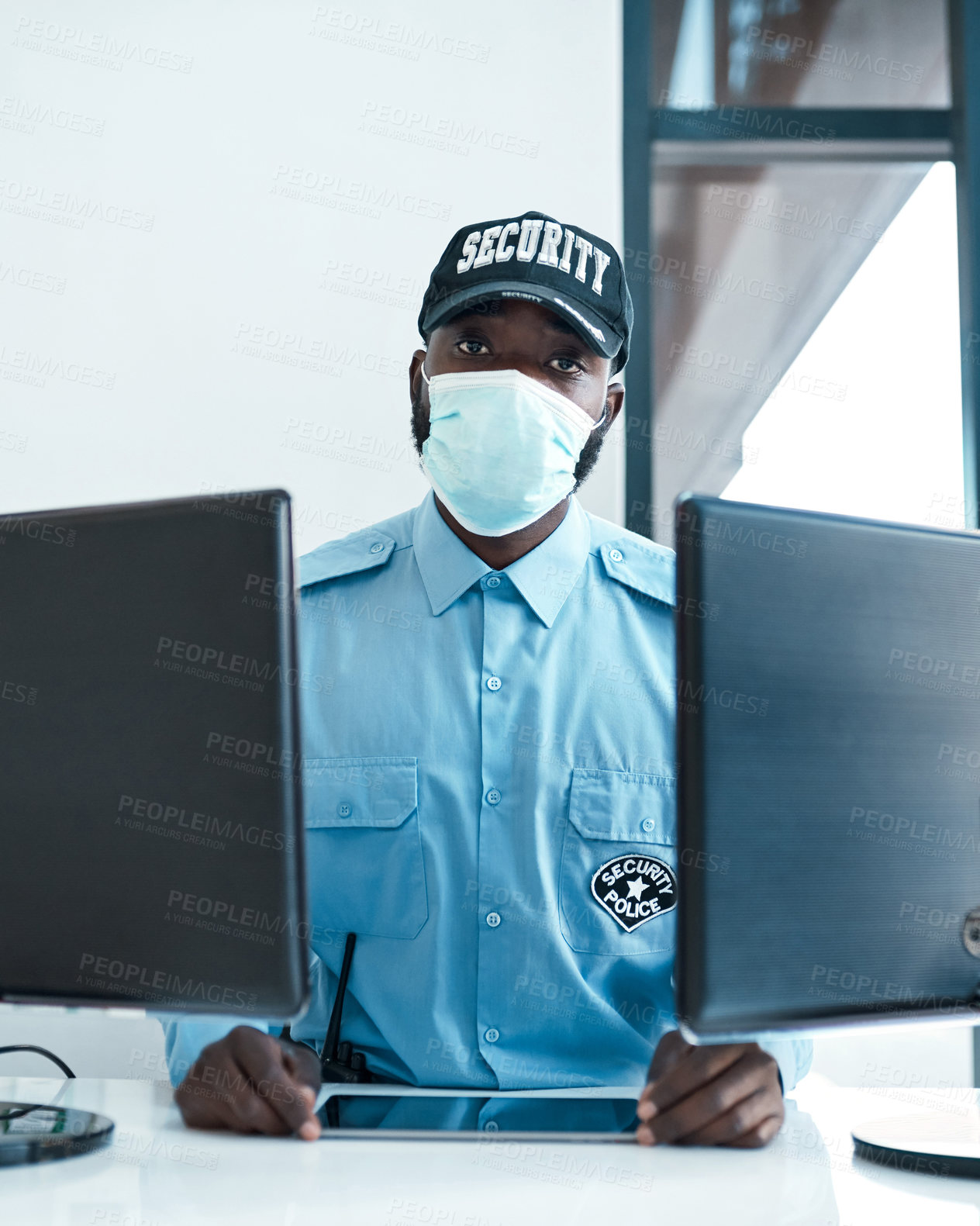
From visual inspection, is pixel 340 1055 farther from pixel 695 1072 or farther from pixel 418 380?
pixel 418 380

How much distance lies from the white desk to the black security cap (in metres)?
0.90

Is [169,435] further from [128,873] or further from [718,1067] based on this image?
[718,1067]

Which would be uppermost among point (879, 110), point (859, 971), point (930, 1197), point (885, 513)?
point (879, 110)

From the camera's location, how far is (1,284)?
6.22 feet

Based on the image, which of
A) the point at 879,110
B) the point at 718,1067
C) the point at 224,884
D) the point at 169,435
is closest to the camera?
the point at 224,884

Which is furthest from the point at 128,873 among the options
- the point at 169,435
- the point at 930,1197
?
the point at 169,435

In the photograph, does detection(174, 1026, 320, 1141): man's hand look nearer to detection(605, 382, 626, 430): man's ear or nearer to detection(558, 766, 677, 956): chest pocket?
detection(558, 766, 677, 956): chest pocket

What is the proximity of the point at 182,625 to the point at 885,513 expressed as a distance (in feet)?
5.93

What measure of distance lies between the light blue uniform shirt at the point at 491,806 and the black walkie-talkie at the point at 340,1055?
0.03 meters

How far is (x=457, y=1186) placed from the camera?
72 cm

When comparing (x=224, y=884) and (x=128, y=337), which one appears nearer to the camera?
(x=224, y=884)

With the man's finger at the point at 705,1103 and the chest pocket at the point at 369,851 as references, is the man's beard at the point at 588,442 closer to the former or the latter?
the chest pocket at the point at 369,851

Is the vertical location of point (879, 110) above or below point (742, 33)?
below

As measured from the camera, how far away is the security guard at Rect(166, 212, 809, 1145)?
1166mm
